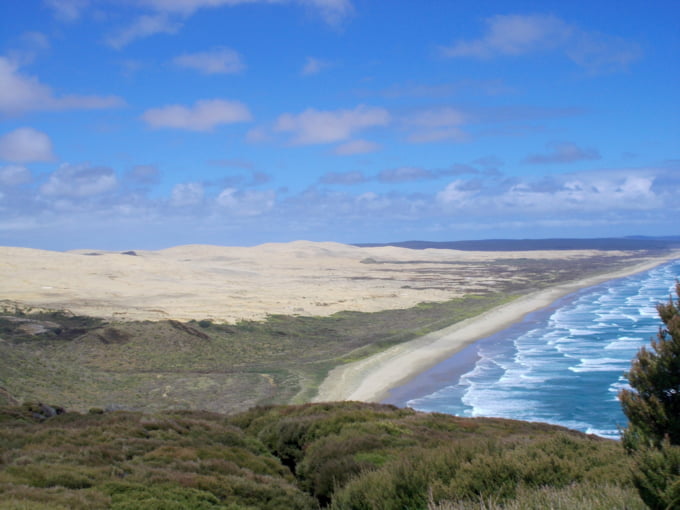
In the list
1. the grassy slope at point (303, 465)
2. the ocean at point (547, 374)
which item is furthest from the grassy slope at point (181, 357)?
the grassy slope at point (303, 465)

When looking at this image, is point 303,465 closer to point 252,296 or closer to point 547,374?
point 547,374

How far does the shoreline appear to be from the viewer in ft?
108

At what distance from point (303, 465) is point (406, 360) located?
98.4 feet

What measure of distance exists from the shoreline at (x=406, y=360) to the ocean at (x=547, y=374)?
1027 mm

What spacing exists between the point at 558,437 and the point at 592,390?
2359 centimetres

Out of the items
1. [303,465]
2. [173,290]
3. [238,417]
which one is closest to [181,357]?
[238,417]

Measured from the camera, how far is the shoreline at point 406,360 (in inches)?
1302

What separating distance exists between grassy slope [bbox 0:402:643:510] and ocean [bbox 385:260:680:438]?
833 centimetres

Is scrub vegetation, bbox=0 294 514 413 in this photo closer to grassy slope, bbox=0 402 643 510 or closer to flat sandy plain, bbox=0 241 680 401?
flat sandy plain, bbox=0 241 680 401

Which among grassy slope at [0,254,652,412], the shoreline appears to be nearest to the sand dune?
grassy slope at [0,254,652,412]

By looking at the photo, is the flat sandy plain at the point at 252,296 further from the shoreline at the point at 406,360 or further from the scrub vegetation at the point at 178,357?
the scrub vegetation at the point at 178,357

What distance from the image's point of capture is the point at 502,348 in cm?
4688

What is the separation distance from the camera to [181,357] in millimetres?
39562

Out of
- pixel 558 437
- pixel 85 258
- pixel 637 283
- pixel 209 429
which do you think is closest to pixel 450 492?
pixel 558 437
